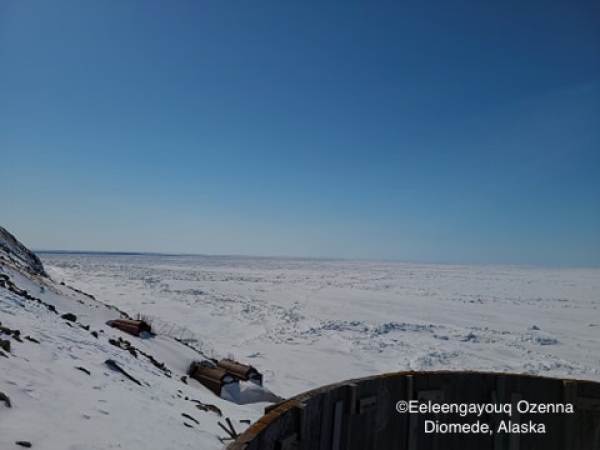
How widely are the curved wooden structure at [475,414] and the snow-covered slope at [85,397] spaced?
8.29ft

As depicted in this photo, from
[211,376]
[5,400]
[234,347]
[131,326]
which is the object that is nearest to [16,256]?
[131,326]

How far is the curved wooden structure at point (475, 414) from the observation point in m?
5.15

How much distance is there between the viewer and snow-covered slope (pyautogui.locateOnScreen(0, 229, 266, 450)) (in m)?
4.33

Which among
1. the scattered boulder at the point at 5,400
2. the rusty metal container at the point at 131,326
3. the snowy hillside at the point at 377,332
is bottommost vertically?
the snowy hillside at the point at 377,332

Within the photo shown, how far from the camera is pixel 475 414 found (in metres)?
5.57

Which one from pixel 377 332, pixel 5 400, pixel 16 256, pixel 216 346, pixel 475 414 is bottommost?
pixel 216 346

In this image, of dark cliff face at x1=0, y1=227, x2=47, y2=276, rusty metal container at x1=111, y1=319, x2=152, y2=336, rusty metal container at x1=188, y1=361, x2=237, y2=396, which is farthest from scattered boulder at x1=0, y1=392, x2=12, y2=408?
dark cliff face at x1=0, y1=227, x2=47, y2=276

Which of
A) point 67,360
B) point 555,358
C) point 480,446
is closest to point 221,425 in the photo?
point 67,360

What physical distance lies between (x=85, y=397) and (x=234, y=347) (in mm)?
11711

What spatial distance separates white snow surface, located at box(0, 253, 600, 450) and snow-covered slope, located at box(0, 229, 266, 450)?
25mm

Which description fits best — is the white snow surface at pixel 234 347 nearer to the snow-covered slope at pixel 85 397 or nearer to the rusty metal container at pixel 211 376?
the snow-covered slope at pixel 85 397

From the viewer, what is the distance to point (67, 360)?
6.64 m

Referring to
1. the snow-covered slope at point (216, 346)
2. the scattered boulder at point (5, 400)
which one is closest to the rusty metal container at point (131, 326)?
the snow-covered slope at point (216, 346)

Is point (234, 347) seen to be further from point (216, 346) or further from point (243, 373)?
point (243, 373)
